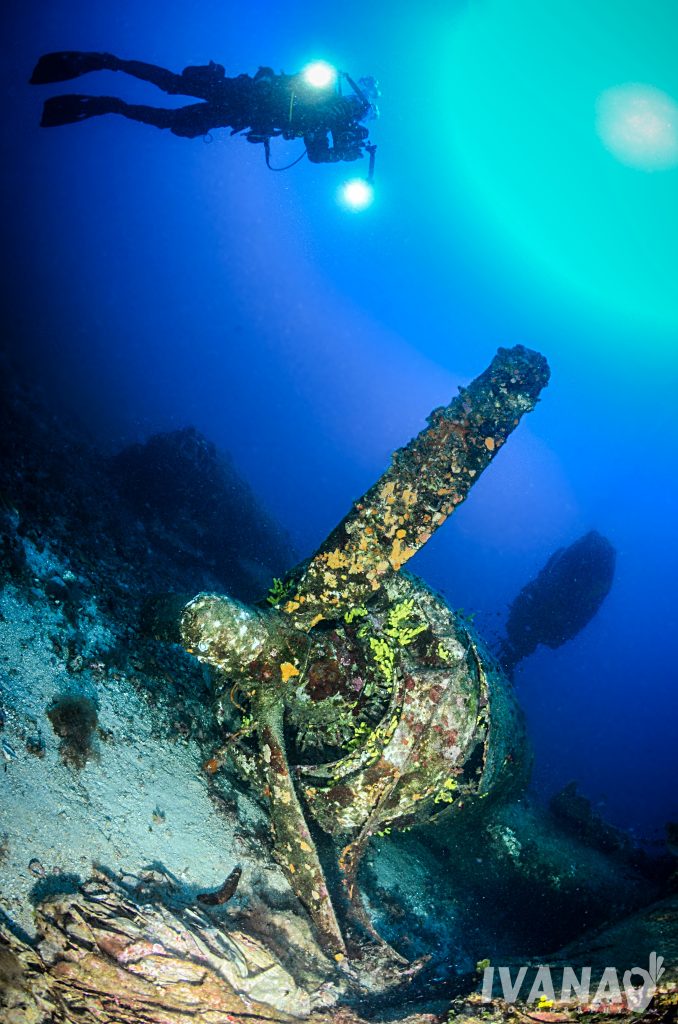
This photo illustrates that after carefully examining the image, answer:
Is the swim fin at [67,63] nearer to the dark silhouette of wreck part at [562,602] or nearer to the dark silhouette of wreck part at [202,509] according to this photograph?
the dark silhouette of wreck part at [202,509]

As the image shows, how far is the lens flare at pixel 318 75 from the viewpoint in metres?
10.4

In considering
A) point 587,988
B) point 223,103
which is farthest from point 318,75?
point 587,988

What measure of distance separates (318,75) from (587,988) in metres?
15.1

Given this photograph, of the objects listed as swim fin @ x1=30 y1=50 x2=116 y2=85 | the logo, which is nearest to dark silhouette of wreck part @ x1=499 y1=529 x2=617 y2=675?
the logo

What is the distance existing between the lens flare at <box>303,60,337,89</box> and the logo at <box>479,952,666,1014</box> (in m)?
14.9

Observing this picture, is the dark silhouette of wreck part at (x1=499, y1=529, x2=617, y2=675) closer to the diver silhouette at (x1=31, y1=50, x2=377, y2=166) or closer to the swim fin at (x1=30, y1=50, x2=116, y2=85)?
the diver silhouette at (x1=31, y1=50, x2=377, y2=166)

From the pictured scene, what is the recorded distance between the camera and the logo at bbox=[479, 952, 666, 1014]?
266 cm

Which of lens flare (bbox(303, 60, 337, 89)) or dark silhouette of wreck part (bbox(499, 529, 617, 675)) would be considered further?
dark silhouette of wreck part (bbox(499, 529, 617, 675))

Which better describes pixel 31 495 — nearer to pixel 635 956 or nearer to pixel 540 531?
pixel 635 956

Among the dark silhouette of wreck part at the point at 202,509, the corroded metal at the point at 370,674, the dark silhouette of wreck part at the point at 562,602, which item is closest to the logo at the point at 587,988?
the corroded metal at the point at 370,674

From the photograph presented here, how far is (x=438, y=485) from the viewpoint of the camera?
146 inches

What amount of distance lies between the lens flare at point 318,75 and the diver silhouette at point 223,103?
45mm

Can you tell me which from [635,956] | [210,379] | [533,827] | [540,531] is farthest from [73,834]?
[540,531]

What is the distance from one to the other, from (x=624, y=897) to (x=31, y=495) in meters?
9.06
